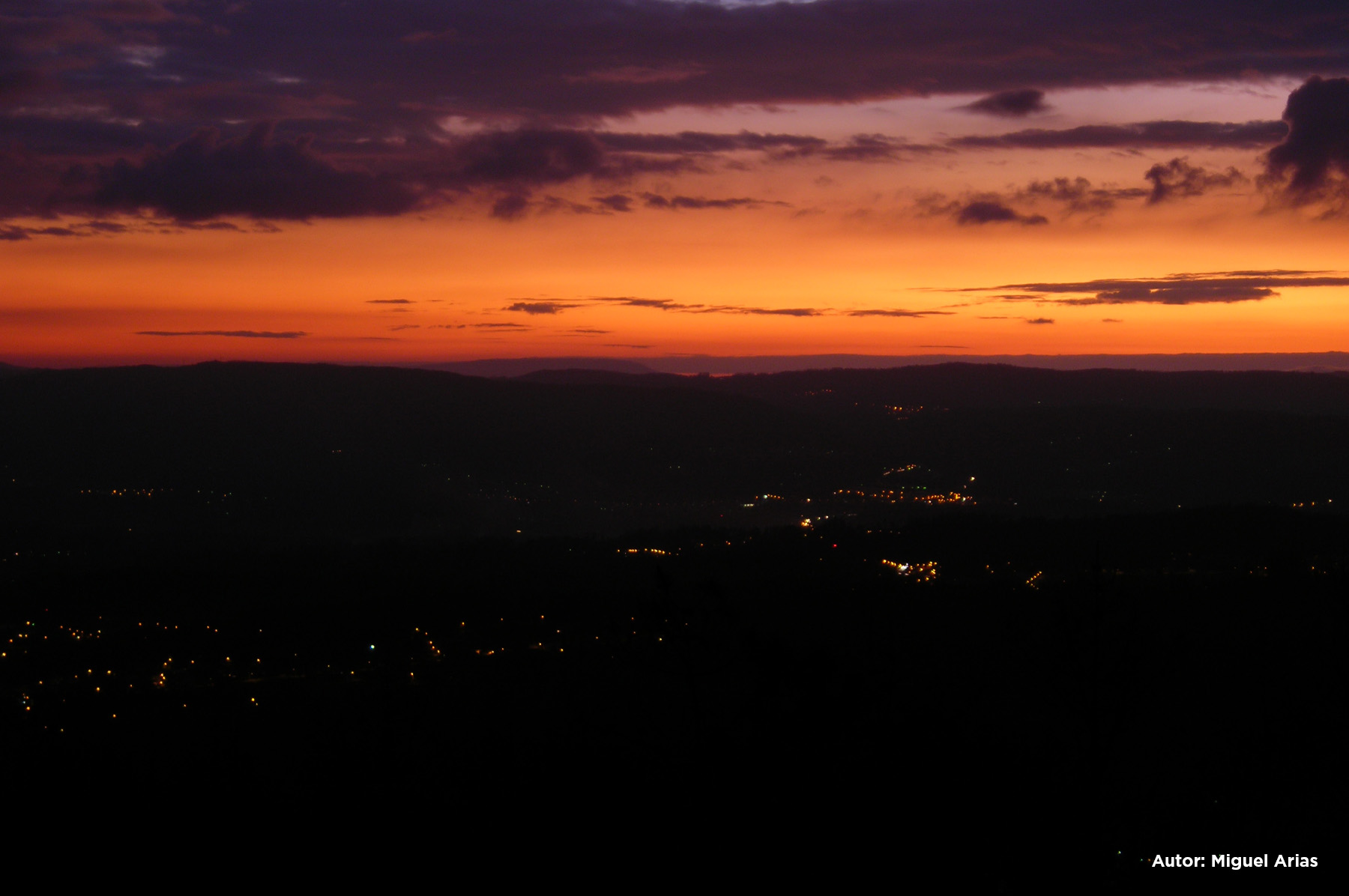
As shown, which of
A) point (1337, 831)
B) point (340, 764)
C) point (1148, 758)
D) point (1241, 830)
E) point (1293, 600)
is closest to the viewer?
point (1337, 831)

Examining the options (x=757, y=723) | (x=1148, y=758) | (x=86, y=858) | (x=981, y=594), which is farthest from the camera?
(x=981, y=594)

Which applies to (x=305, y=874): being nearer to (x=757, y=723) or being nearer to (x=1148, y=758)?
(x=757, y=723)

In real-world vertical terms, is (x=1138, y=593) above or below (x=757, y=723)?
below

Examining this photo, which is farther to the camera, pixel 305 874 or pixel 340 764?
pixel 340 764

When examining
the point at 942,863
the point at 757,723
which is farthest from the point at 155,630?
the point at 942,863

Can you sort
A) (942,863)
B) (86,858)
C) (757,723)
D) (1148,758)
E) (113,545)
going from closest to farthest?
(942,863) < (86,858) < (757,723) < (1148,758) < (113,545)

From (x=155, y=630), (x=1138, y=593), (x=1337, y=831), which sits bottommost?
(x=155, y=630)

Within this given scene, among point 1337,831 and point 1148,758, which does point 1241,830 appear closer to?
point 1337,831

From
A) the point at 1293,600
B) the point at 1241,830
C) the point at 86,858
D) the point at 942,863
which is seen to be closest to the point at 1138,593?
the point at 1293,600

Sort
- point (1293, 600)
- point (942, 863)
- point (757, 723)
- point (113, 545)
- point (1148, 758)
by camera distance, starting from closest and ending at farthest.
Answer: point (942, 863) < point (757, 723) < point (1148, 758) < point (1293, 600) < point (113, 545)
